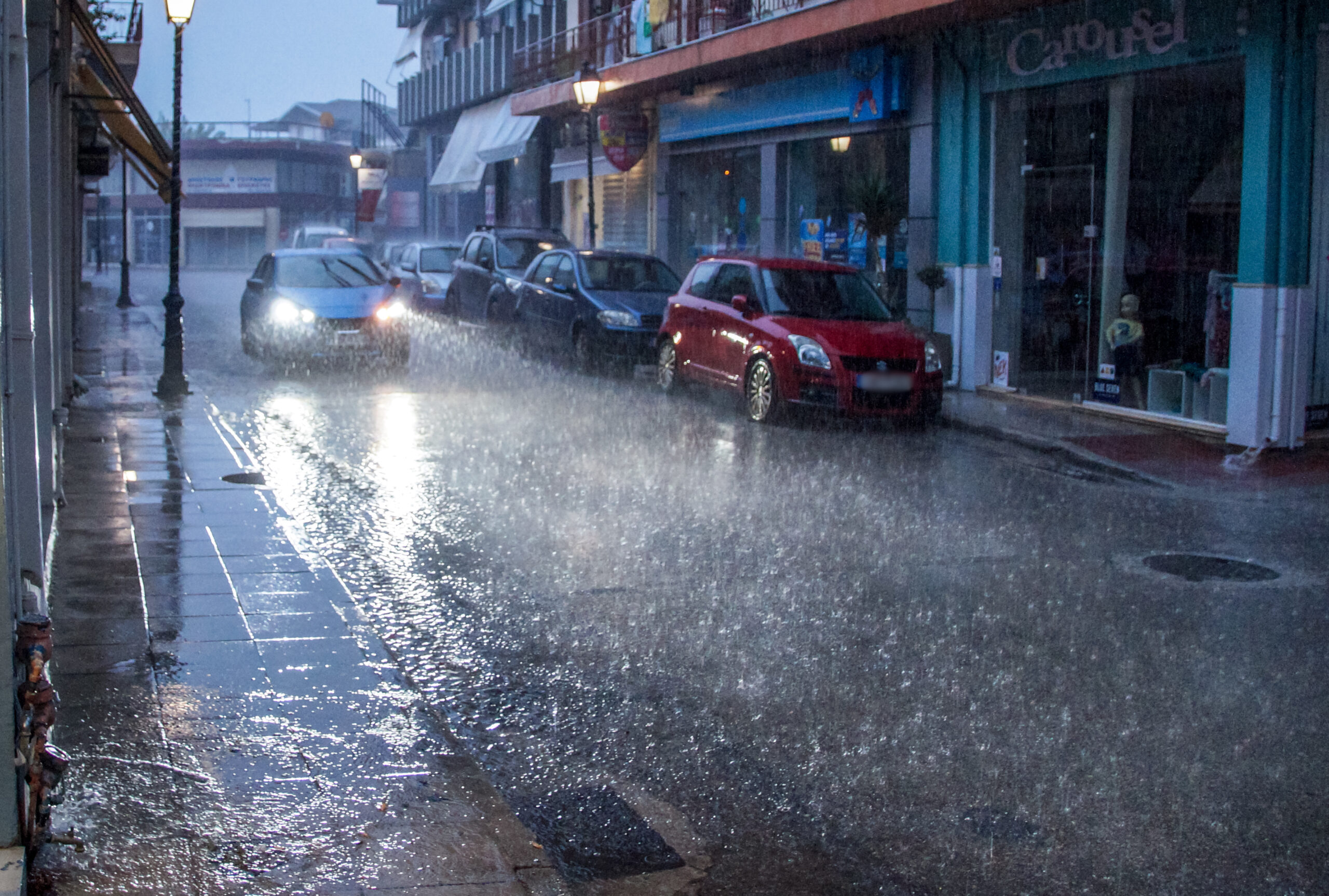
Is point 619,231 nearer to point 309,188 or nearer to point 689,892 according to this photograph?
point 689,892

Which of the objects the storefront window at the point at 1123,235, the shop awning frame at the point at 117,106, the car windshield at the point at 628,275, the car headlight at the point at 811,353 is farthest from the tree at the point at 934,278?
the shop awning frame at the point at 117,106

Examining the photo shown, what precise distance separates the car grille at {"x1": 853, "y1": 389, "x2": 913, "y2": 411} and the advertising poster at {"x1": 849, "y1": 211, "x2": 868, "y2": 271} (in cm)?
685

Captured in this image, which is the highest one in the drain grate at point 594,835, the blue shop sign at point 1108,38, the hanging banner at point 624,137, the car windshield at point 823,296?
the hanging banner at point 624,137

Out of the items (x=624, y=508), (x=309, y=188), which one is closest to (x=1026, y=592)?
(x=624, y=508)

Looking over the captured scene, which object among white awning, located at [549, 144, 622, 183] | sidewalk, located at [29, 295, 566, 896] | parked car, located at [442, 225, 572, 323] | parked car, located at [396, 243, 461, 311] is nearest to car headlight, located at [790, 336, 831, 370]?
sidewalk, located at [29, 295, 566, 896]

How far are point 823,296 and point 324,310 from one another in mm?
6457

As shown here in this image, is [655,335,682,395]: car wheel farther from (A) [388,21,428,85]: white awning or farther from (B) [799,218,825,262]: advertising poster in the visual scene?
(A) [388,21,428,85]: white awning

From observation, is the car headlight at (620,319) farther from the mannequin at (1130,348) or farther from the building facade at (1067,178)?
the mannequin at (1130,348)

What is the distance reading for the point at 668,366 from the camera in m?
16.4

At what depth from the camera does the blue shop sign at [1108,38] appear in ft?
42.9

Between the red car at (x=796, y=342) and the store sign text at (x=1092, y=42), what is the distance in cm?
339

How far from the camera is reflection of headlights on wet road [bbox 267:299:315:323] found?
677 inches

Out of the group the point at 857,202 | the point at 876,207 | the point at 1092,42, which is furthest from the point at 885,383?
the point at 857,202

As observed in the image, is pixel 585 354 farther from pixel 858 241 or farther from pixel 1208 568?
pixel 1208 568
